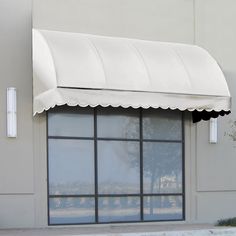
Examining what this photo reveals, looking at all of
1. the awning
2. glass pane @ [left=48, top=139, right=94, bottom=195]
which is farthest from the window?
the awning

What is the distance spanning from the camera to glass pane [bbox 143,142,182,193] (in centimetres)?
1155

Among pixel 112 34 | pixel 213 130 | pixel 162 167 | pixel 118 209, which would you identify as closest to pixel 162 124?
pixel 162 167

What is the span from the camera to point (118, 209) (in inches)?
440

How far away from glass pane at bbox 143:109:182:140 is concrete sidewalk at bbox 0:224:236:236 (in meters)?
2.12

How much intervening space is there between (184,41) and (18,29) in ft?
13.3

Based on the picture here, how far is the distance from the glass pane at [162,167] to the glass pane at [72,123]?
148cm

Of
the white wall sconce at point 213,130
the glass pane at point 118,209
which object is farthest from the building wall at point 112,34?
the glass pane at point 118,209

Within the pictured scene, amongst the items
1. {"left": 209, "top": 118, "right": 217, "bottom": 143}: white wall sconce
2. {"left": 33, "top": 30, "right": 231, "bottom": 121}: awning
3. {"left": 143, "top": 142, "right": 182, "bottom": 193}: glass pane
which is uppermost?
{"left": 33, "top": 30, "right": 231, "bottom": 121}: awning

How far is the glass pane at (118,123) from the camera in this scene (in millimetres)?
11133

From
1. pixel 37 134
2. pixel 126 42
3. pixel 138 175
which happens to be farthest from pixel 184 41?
pixel 37 134

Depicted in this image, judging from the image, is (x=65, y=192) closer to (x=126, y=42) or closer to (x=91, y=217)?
(x=91, y=217)

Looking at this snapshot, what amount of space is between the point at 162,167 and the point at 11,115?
380 centimetres

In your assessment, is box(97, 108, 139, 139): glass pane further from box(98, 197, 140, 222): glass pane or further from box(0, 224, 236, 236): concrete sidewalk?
box(0, 224, 236, 236): concrete sidewalk

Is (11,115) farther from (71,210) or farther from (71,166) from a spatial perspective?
(71,210)
